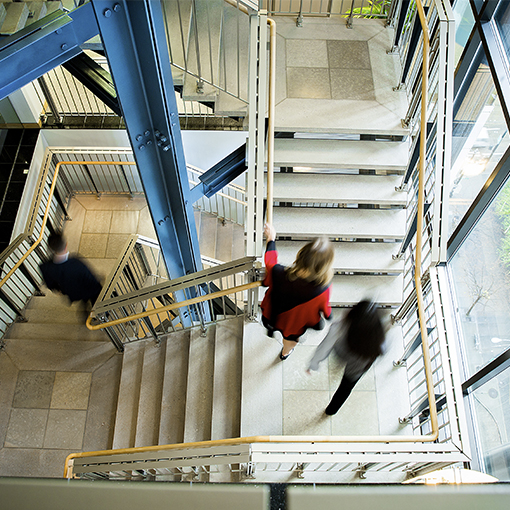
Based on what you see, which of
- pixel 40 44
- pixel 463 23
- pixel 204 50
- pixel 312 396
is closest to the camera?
pixel 40 44

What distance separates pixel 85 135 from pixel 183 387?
4.50m

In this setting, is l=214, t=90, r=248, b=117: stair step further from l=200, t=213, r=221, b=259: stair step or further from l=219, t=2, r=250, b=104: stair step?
l=200, t=213, r=221, b=259: stair step

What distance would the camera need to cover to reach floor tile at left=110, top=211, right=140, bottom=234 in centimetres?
739

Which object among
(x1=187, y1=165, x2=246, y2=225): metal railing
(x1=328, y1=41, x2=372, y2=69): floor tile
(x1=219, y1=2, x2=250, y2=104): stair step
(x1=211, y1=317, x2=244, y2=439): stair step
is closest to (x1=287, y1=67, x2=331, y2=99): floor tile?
(x1=328, y1=41, x2=372, y2=69): floor tile

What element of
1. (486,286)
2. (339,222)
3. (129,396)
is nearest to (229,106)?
(339,222)

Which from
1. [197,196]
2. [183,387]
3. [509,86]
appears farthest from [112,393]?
[509,86]

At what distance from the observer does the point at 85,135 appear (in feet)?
22.6

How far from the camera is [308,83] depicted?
5.02m

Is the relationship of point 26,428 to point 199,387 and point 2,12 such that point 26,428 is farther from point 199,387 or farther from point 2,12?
point 2,12

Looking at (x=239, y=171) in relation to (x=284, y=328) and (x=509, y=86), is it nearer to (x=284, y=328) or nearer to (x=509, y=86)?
(x=284, y=328)

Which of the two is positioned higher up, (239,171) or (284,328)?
(239,171)

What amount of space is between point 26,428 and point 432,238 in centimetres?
485

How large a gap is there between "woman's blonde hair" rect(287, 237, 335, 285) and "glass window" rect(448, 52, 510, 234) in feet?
6.14

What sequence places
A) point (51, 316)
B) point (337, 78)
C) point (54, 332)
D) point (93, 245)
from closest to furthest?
point (337, 78), point (54, 332), point (51, 316), point (93, 245)
